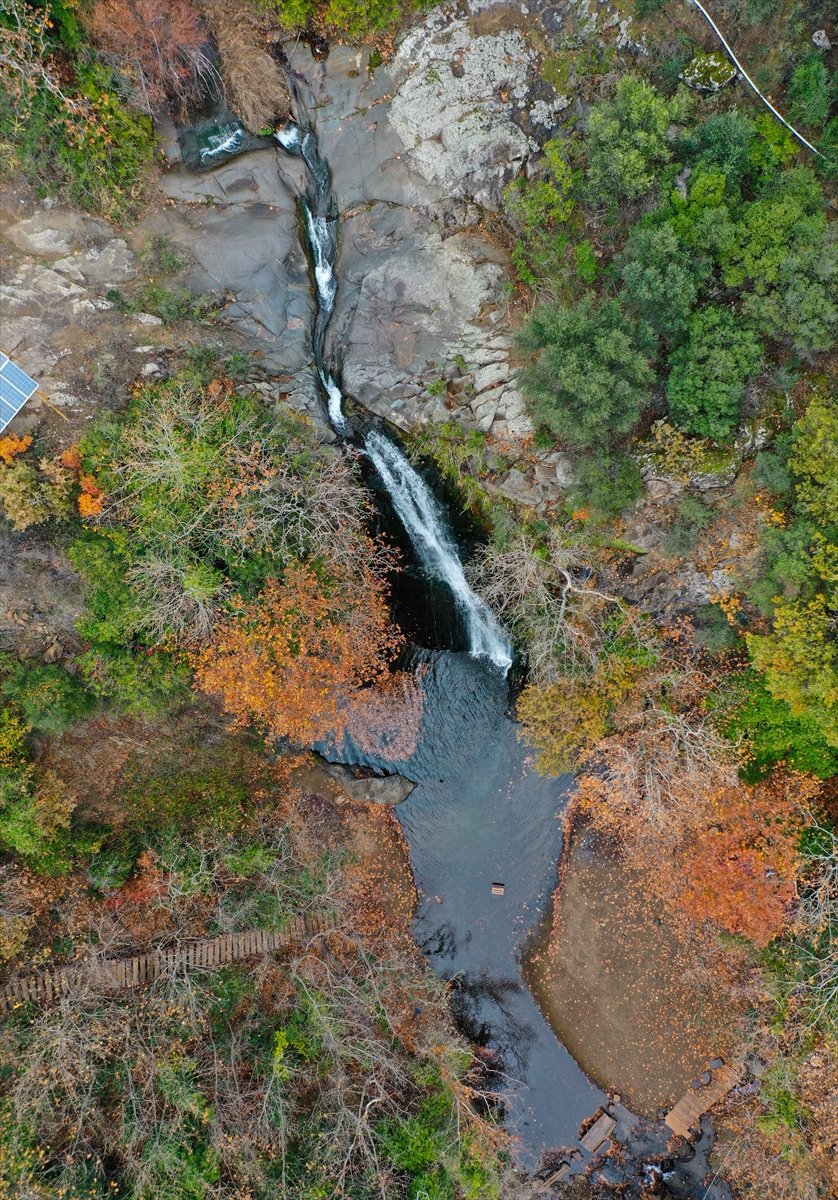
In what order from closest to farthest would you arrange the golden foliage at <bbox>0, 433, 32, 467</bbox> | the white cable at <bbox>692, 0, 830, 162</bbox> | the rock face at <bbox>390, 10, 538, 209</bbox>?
the white cable at <bbox>692, 0, 830, 162</bbox>, the rock face at <bbox>390, 10, 538, 209</bbox>, the golden foliage at <bbox>0, 433, 32, 467</bbox>

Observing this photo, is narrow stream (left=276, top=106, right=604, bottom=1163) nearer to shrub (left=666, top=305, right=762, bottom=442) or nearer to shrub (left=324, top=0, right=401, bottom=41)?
shrub (left=666, top=305, right=762, bottom=442)

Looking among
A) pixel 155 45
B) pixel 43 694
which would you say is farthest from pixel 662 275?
pixel 43 694

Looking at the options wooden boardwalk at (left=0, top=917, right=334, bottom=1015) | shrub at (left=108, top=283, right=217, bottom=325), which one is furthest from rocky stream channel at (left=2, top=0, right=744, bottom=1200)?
wooden boardwalk at (left=0, top=917, right=334, bottom=1015)

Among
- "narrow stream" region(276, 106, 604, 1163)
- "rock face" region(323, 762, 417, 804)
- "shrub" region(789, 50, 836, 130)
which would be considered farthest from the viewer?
"rock face" region(323, 762, 417, 804)

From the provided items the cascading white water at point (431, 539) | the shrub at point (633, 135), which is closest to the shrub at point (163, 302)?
the cascading white water at point (431, 539)

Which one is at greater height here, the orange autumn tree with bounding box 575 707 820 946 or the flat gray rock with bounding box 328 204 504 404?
the flat gray rock with bounding box 328 204 504 404

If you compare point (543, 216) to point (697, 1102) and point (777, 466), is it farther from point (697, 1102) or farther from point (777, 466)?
point (697, 1102)

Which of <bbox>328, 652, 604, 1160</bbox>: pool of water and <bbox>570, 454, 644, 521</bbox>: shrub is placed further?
<bbox>328, 652, 604, 1160</bbox>: pool of water

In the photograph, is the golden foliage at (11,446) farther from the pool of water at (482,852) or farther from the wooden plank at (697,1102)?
the wooden plank at (697,1102)
